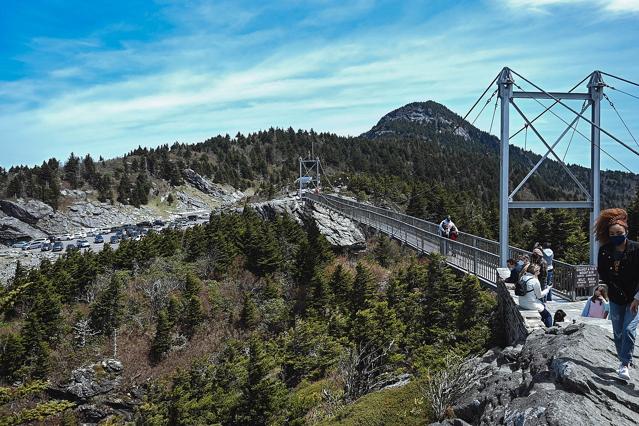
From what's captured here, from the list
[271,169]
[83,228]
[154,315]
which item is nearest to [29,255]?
[83,228]

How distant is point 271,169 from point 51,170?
3592 cm

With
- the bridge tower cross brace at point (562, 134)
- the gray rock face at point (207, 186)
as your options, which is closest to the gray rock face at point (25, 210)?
the gray rock face at point (207, 186)

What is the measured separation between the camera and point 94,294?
25.6 meters

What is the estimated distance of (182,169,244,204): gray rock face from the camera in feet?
268

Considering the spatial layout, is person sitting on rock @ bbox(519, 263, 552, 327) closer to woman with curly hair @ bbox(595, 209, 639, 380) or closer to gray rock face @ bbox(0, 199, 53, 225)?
woman with curly hair @ bbox(595, 209, 639, 380)

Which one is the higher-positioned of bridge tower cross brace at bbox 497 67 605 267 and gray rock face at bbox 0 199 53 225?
bridge tower cross brace at bbox 497 67 605 267

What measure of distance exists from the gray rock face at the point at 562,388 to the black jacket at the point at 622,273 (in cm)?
72

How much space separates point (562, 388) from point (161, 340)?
19.0 meters

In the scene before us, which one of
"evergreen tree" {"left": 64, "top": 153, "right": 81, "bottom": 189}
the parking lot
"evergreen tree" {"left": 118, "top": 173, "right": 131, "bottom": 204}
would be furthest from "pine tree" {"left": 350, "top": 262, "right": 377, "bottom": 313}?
"evergreen tree" {"left": 64, "top": 153, "right": 81, "bottom": 189}

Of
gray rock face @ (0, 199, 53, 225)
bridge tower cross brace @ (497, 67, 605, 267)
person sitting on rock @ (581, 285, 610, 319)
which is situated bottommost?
gray rock face @ (0, 199, 53, 225)

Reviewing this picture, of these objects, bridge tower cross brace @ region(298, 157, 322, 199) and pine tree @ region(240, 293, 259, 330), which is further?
bridge tower cross brace @ region(298, 157, 322, 199)

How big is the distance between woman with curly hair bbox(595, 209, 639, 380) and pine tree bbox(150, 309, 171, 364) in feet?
62.7

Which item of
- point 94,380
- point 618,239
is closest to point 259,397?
point 94,380

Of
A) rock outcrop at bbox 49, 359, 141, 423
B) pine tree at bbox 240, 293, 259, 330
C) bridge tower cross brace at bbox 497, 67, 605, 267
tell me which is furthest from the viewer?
pine tree at bbox 240, 293, 259, 330
